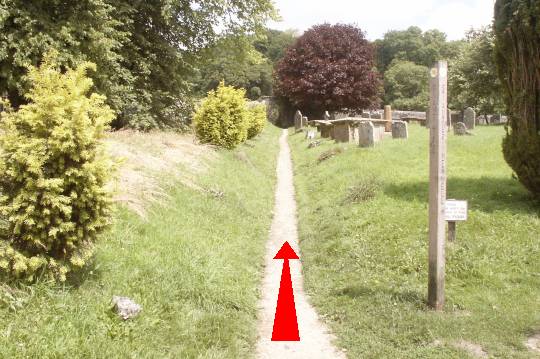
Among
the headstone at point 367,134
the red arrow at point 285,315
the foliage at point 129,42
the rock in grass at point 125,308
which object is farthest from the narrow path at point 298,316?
the headstone at point 367,134

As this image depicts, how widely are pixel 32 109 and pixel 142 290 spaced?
105 inches

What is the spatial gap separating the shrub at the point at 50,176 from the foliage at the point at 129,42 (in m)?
8.61

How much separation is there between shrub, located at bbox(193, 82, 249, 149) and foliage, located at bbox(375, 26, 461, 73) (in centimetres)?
6421

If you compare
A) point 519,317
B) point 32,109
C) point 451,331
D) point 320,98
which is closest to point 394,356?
point 451,331

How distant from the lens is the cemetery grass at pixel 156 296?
16.6 feet

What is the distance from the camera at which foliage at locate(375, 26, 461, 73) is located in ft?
272

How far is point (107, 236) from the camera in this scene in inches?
295

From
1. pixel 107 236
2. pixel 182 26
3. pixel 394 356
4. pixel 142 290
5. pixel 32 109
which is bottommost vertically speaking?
pixel 394 356

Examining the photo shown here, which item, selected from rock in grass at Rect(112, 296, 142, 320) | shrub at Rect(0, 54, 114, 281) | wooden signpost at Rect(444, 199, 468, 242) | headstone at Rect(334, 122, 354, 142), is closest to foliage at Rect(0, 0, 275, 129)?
headstone at Rect(334, 122, 354, 142)

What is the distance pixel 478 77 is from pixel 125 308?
36382 millimetres

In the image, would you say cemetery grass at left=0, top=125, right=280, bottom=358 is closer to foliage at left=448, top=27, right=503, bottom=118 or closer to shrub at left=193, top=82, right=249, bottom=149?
shrub at left=193, top=82, right=249, bottom=149

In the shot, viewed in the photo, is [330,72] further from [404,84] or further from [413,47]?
[413,47]

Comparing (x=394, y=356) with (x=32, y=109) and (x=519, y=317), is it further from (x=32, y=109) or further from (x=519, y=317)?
(x=32, y=109)

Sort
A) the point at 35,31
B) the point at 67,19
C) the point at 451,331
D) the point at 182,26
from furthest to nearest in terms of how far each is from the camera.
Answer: the point at 182,26 < the point at 67,19 < the point at 35,31 < the point at 451,331
